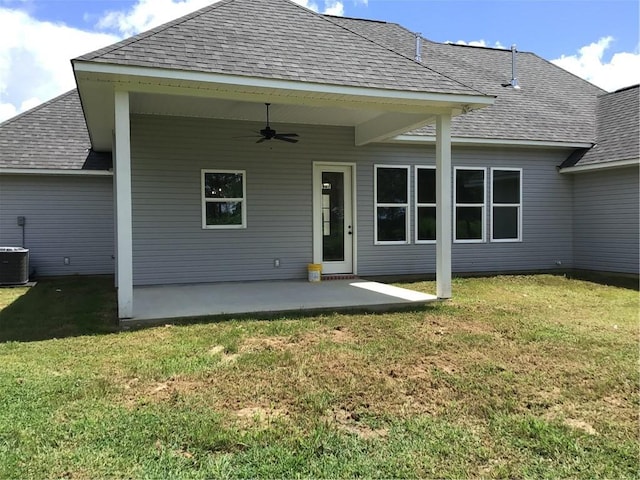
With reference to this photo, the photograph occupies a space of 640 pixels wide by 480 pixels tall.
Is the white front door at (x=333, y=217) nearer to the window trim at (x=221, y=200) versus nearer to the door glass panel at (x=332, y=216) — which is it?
the door glass panel at (x=332, y=216)

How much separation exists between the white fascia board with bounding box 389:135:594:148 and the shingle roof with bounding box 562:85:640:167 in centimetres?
39

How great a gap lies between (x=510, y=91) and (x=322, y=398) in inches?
A: 450

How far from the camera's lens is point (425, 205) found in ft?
34.0

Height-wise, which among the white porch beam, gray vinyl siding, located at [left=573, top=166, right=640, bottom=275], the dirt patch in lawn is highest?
the white porch beam

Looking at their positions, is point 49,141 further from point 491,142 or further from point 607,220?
point 607,220

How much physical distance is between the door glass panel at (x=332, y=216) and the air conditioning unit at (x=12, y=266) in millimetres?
6197

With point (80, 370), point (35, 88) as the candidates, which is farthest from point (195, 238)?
point (35, 88)

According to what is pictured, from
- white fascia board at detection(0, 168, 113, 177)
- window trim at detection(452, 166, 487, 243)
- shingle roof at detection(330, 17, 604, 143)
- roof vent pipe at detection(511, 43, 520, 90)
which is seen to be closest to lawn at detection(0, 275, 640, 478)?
window trim at detection(452, 166, 487, 243)

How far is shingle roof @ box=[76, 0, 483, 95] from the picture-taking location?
582 cm

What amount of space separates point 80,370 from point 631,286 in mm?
9433

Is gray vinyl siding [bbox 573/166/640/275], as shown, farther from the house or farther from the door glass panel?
the door glass panel

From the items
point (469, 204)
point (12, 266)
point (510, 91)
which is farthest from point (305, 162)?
point (510, 91)

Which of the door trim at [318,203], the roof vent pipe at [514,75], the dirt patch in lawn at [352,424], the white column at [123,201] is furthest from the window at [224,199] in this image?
the roof vent pipe at [514,75]

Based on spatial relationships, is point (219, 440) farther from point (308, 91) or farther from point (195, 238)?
point (195, 238)
